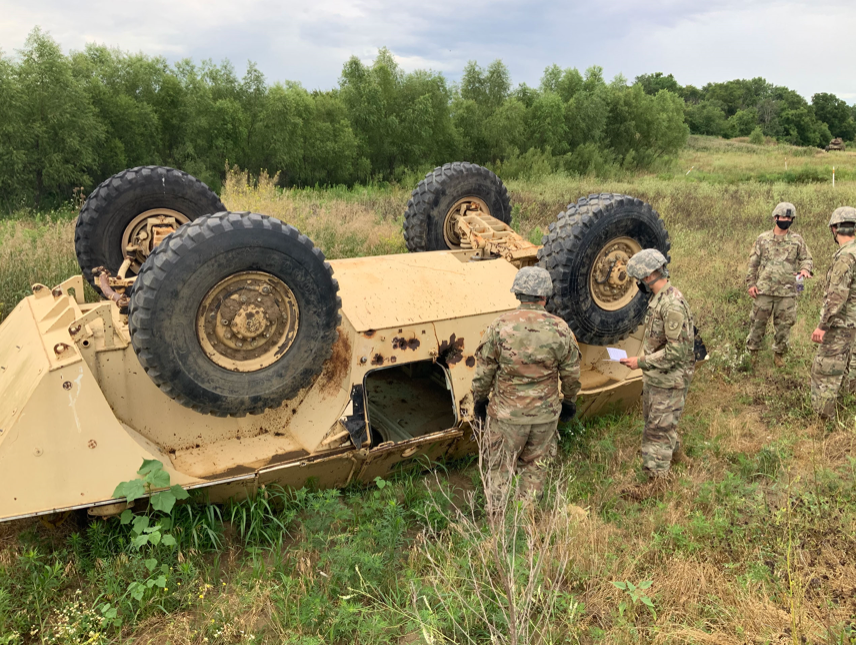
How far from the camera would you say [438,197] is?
6.08 m

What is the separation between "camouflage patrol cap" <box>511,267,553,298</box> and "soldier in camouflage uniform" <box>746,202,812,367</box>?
4.51m

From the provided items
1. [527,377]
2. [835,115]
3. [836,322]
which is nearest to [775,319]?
[836,322]

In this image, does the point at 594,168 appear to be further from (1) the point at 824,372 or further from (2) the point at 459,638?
(2) the point at 459,638

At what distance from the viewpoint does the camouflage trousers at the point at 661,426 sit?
453 centimetres

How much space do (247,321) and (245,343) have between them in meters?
0.16

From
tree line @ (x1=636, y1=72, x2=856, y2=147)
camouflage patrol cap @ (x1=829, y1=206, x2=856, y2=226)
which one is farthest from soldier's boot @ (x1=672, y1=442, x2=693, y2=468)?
tree line @ (x1=636, y1=72, x2=856, y2=147)

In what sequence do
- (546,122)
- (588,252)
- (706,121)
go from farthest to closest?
(706,121) → (546,122) → (588,252)

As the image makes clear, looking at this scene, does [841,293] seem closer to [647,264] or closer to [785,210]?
[785,210]

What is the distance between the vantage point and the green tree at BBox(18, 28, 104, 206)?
17688 millimetres

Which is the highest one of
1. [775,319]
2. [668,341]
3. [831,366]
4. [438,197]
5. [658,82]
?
[658,82]

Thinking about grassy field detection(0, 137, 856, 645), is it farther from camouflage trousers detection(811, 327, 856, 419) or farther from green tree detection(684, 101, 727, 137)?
green tree detection(684, 101, 727, 137)

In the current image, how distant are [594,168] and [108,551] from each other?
97.2 feet

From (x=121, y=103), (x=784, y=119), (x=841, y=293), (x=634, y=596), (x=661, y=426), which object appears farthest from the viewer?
(x=784, y=119)

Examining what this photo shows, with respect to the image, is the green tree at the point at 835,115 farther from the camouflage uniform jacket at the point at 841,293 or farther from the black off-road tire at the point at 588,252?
the black off-road tire at the point at 588,252
